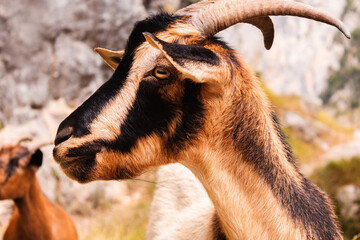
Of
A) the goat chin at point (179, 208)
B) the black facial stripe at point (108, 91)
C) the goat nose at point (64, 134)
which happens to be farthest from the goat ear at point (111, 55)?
the goat chin at point (179, 208)

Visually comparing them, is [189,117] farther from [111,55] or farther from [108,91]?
[111,55]

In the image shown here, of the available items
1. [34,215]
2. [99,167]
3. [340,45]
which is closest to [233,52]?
[99,167]

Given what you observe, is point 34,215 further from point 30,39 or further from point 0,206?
point 30,39

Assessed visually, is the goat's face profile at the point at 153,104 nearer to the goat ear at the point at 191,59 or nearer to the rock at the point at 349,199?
the goat ear at the point at 191,59

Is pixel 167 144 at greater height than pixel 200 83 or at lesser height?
lesser

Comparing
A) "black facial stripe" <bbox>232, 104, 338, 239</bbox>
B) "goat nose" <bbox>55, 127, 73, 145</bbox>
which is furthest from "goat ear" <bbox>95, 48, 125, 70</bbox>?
"black facial stripe" <bbox>232, 104, 338, 239</bbox>

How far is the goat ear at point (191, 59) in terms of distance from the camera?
5.71 ft

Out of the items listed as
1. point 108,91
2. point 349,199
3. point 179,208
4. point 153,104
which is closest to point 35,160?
point 179,208

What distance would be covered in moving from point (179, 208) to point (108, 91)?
71.3 inches

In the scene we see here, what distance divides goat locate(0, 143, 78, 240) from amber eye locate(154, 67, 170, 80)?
10.5ft

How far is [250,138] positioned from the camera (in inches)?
82.0

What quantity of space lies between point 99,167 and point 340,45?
2693cm

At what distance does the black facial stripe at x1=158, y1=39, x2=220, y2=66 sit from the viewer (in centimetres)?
176

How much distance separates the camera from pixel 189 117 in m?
2.05
